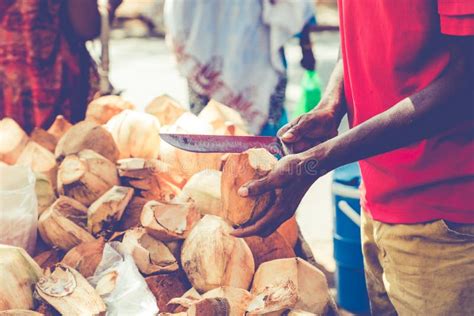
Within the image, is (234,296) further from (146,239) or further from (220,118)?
(220,118)

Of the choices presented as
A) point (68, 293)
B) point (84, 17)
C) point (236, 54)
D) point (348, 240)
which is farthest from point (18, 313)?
point (236, 54)

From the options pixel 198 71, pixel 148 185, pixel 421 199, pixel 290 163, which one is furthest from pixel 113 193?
pixel 198 71

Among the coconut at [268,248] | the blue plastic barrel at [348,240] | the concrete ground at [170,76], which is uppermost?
the coconut at [268,248]

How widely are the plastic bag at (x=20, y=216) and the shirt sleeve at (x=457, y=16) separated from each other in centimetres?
110

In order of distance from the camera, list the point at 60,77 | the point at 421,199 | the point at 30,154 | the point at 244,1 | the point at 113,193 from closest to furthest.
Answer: the point at 421,199, the point at 113,193, the point at 30,154, the point at 60,77, the point at 244,1

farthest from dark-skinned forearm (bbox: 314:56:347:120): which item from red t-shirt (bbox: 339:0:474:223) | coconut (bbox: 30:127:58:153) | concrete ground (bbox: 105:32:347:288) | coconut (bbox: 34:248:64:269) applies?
concrete ground (bbox: 105:32:347:288)

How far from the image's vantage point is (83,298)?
1.61m

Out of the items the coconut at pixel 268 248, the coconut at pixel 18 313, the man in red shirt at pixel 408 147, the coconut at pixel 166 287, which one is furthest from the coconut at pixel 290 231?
the coconut at pixel 18 313

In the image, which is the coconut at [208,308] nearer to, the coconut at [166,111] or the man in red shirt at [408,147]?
the man in red shirt at [408,147]

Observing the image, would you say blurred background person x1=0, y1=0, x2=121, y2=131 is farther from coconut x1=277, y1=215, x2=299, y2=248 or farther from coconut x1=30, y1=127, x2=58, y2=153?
coconut x1=277, y1=215, x2=299, y2=248

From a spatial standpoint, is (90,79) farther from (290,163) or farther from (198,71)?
(290,163)

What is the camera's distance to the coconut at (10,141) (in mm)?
2363

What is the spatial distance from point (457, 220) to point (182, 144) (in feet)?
2.05

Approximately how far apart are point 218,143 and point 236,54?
1.92m
